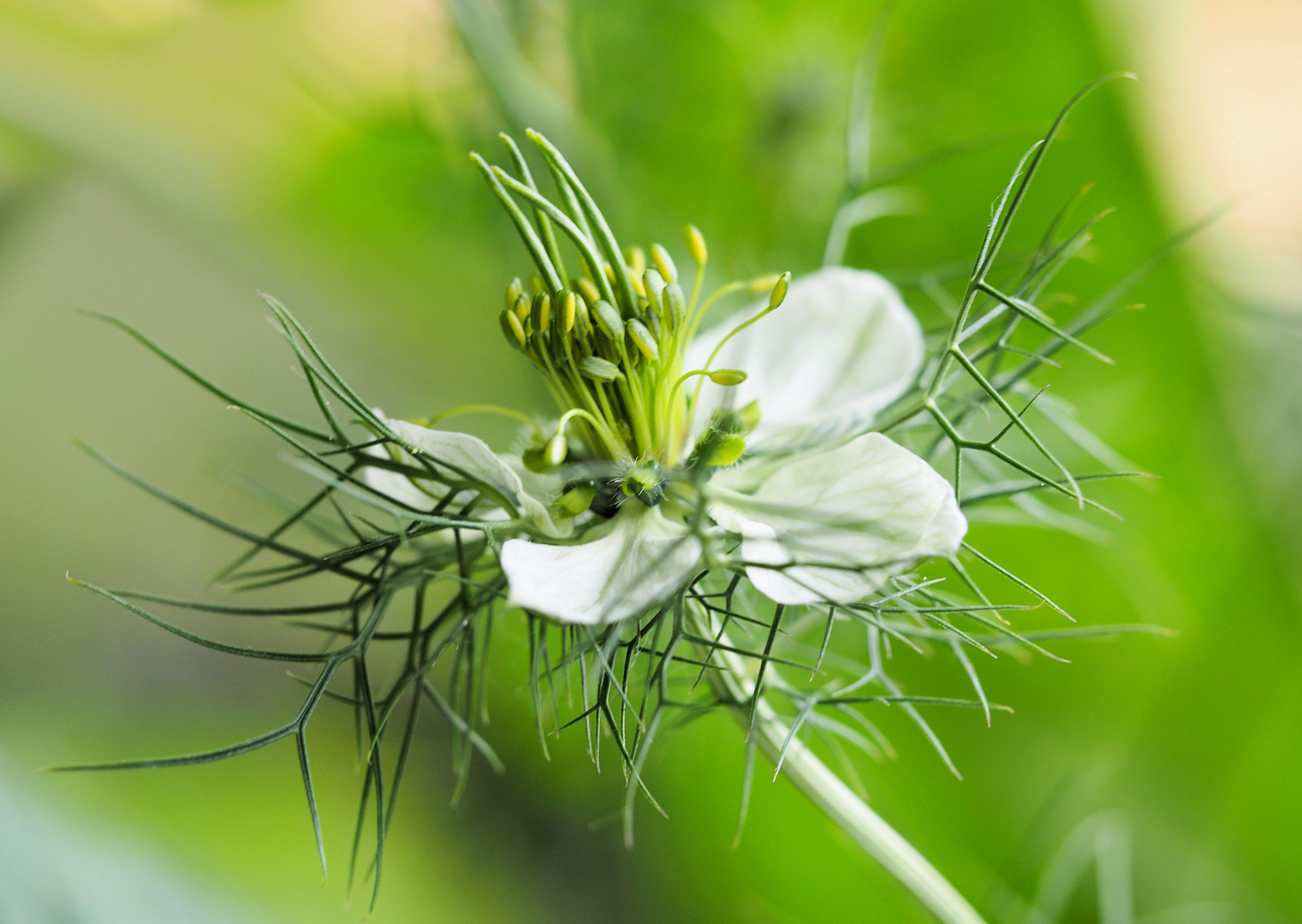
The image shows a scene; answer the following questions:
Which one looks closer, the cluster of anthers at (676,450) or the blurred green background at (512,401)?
the cluster of anthers at (676,450)

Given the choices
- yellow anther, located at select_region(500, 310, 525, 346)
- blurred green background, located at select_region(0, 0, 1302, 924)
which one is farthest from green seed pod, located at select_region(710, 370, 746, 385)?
blurred green background, located at select_region(0, 0, 1302, 924)

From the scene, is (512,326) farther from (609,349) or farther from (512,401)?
(512,401)

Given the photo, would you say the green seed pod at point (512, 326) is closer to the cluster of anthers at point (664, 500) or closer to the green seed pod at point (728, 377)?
the cluster of anthers at point (664, 500)

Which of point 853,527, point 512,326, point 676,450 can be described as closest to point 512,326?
point 512,326

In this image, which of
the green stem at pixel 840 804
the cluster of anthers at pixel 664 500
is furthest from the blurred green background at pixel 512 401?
the cluster of anthers at pixel 664 500

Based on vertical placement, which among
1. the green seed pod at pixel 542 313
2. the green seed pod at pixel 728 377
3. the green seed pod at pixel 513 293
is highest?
the green seed pod at pixel 513 293

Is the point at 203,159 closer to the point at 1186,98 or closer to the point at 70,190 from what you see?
the point at 70,190

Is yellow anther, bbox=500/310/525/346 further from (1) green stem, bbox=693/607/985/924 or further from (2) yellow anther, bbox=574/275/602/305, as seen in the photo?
(1) green stem, bbox=693/607/985/924

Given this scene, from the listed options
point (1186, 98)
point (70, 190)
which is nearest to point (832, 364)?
point (1186, 98)
